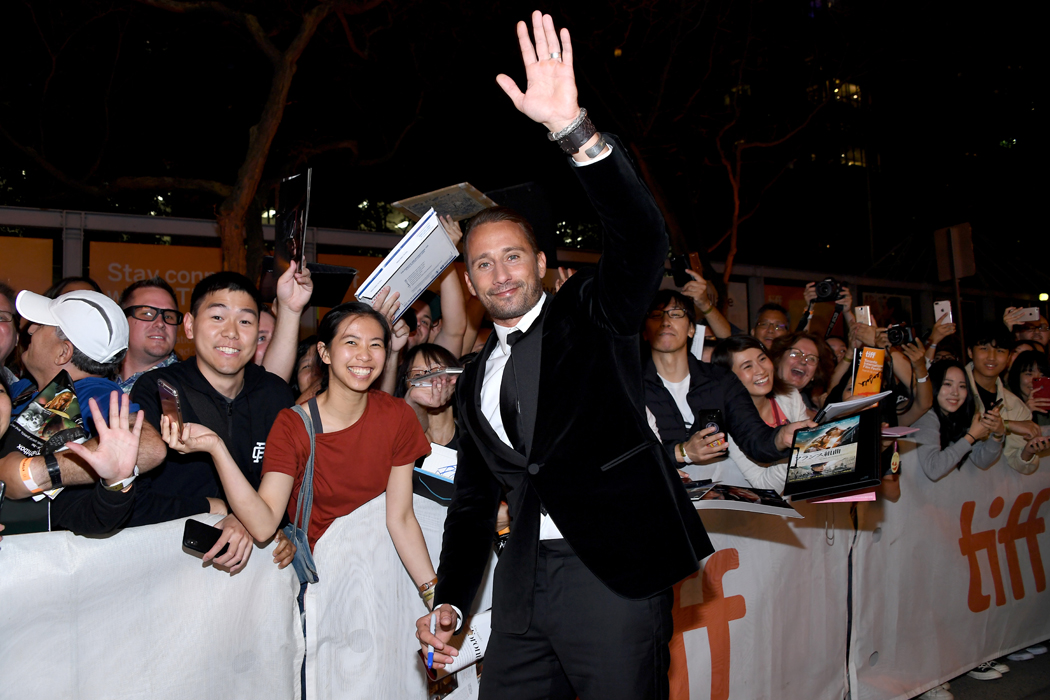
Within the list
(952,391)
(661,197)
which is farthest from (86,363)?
(661,197)

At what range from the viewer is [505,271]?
243 centimetres

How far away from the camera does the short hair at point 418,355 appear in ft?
13.3

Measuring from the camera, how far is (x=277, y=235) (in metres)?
3.57

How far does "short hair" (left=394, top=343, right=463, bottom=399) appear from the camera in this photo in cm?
404

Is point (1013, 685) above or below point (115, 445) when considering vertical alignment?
below

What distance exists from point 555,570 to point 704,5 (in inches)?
467

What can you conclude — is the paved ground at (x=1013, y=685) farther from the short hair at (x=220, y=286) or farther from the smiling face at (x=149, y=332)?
the smiling face at (x=149, y=332)

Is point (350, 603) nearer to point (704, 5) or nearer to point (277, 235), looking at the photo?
point (277, 235)

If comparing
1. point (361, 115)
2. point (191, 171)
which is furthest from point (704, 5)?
point (191, 171)

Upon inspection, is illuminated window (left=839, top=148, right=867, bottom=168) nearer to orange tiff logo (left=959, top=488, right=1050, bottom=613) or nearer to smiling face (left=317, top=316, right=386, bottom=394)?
orange tiff logo (left=959, top=488, right=1050, bottom=613)

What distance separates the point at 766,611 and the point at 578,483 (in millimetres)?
2019

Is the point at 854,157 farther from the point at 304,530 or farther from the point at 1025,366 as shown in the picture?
the point at 304,530

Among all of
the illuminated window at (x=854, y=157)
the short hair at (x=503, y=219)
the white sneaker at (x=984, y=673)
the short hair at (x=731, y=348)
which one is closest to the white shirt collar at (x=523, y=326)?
the short hair at (x=503, y=219)

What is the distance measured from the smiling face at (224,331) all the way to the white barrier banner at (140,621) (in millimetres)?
740
